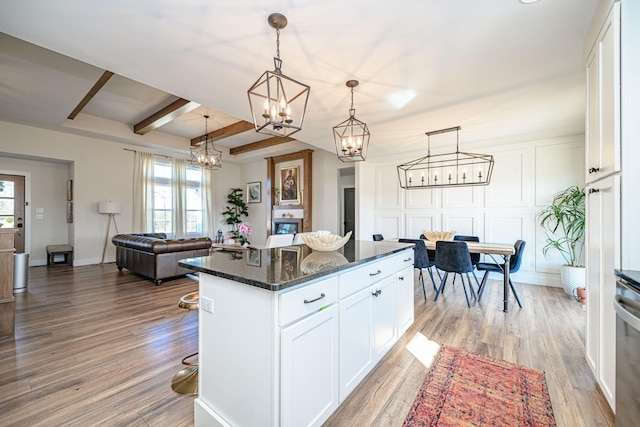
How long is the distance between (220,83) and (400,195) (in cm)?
446

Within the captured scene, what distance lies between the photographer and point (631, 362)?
Result: 112cm

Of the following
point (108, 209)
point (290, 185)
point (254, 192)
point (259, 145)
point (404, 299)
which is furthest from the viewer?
point (254, 192)

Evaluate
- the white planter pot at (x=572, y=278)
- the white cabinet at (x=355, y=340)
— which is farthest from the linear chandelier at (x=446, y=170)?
the white cabinet at (x=355, y=340)

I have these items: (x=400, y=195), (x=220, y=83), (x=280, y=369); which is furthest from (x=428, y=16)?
(x=400, y=195)

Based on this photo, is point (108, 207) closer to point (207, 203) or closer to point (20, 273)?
point (20, 273)

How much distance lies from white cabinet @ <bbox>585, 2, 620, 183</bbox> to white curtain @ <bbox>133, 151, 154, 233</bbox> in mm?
8171

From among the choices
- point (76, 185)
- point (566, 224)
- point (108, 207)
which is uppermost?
point (76, 185)

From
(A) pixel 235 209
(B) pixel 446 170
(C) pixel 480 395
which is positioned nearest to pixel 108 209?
(A) pixel 235 209

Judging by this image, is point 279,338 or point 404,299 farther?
point 404,299

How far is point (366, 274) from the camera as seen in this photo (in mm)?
1849

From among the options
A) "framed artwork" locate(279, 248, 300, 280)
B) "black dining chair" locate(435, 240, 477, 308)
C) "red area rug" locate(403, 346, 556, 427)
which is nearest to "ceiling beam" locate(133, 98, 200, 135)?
"framed artwork" locate(279, 248, 300, 280)

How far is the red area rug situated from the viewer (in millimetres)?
1539

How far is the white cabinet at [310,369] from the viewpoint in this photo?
3.95 ft

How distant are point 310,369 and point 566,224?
5.10 m
